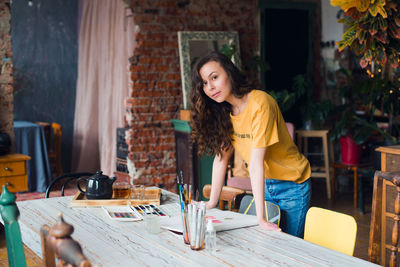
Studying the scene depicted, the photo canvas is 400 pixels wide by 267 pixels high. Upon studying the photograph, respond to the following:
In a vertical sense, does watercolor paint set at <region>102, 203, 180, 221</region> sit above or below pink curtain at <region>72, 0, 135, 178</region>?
below

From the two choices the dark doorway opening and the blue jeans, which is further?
the dark doorway opening

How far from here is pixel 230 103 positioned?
236 centimetres

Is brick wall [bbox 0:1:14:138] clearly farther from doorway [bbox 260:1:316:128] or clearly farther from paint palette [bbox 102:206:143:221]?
doorway [bbox 260:1:316:128]

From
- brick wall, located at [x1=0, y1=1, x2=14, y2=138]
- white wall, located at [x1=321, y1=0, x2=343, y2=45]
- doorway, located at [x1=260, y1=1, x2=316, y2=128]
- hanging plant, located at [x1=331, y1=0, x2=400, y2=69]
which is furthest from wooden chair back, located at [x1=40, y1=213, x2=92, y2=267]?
white wall, located at [x1=321, y1=0, x2=343, y2=45]

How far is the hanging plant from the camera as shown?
3172mm

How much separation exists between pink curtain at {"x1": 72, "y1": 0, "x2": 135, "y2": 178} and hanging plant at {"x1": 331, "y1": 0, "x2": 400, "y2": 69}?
2740mm

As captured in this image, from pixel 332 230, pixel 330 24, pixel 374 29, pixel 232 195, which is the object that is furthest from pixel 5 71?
pixel 330 24

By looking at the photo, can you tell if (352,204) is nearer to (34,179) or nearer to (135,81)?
(135,81)

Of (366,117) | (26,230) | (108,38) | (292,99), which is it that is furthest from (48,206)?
(366,117)

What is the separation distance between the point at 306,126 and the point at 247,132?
386cm

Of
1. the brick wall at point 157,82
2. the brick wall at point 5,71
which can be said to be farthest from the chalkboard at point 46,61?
the brick wall at point 5,71

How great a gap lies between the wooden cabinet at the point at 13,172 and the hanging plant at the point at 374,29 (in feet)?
10.0

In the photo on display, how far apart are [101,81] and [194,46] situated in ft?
5.86

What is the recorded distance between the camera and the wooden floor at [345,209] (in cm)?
374
